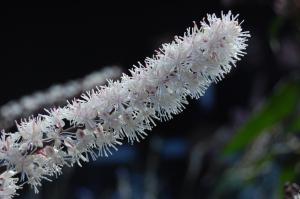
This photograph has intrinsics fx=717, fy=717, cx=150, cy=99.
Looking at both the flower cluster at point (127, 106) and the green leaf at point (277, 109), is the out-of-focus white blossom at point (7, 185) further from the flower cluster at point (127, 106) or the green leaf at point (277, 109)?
the green leaf at point (277, 109)

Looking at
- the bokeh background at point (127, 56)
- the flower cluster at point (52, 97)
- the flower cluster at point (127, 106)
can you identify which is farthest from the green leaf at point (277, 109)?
the bokeh background at point (127, 56)

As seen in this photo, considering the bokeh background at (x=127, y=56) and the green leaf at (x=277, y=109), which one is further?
the bokeh background at (x=127, y=56)

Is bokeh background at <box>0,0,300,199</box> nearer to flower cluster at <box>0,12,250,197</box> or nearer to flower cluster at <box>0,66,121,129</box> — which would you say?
flower cluster at <box>0,66,121,129</box>

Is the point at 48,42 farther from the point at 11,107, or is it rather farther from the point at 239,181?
the point at 11,107

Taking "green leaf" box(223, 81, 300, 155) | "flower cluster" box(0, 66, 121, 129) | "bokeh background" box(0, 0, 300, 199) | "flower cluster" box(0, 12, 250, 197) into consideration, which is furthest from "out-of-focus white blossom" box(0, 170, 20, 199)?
"bokeh background" box(0, 0, 300, 199)

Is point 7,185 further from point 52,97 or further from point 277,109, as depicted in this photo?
point 277,109

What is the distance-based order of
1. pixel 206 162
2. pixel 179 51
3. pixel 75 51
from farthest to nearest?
pixel 75 51, pixel 206 162, pixel 179 51

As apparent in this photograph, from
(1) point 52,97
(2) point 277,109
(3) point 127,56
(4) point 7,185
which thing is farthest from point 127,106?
(3) point 127,56

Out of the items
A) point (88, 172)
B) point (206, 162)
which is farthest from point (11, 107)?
point (88, 172)
